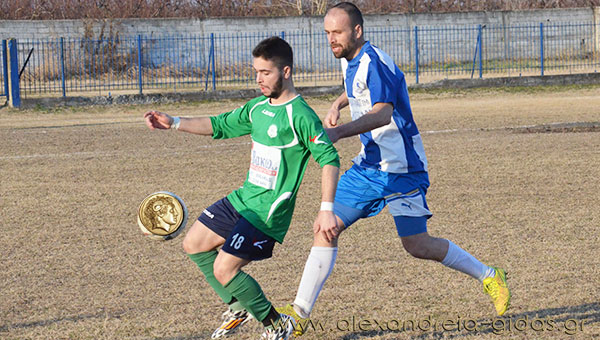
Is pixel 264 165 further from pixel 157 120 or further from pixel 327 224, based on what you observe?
pixel 157 120

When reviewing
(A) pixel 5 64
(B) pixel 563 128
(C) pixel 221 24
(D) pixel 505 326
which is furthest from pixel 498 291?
(C) pixel 221 24

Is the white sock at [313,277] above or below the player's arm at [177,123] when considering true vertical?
below

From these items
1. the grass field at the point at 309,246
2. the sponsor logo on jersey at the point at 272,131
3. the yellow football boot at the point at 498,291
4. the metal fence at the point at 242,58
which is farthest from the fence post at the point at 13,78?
the yellow football boot at the point at 498,291

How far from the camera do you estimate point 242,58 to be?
26.3 m

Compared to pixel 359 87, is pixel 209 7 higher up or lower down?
higher up

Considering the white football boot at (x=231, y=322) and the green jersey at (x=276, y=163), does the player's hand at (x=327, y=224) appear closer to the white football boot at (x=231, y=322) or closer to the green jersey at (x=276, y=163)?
the green jersey at (x=276, y=163)

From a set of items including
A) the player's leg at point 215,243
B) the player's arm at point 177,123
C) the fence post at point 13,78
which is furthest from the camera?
the fence post at point 13,78

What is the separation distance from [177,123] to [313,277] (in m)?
1.15

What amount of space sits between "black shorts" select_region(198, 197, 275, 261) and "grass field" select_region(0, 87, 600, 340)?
0.62 m

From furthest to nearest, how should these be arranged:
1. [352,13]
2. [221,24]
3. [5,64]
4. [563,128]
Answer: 1. [221,24]
2. [5,64]
3. [563,128]
4. [352,13]

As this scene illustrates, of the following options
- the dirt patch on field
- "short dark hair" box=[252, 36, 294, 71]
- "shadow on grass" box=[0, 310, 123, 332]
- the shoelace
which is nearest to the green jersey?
"short dark hair" box=[252, 36, 294, 71]

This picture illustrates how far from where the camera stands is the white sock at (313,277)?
427 centimetres

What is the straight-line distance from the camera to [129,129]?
1562 centimetres

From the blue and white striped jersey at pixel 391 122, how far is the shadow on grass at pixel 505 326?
915 mm
